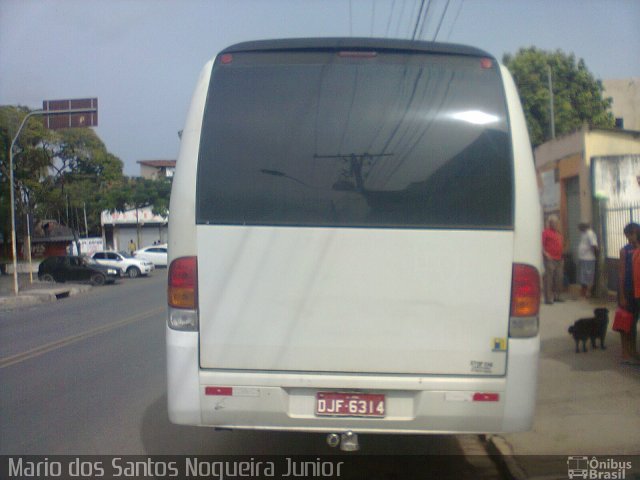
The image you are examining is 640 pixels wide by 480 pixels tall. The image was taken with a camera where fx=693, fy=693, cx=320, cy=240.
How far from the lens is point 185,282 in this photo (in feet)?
13.4

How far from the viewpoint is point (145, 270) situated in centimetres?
3697

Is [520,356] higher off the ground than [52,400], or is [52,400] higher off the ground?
[520,356]

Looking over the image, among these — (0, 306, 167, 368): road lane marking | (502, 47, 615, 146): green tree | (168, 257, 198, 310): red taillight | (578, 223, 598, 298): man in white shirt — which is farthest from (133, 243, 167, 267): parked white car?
(168, 257, 198, 310): red taillight

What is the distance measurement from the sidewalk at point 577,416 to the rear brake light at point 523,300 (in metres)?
1.42

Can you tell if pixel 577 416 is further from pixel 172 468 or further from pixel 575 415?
pixel 172 468

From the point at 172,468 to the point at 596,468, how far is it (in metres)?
3.12

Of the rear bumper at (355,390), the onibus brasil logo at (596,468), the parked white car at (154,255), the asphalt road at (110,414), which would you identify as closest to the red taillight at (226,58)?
the rear bumper at (355,390)

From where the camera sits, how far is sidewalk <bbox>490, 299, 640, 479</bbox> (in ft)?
17.2

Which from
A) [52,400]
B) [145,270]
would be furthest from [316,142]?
[145,270]

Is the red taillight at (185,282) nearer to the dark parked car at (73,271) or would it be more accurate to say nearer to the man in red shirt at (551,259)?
the man in red shirt at (551,259)

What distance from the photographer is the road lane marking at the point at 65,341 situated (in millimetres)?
Result: 10584

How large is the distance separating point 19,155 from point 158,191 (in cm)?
932

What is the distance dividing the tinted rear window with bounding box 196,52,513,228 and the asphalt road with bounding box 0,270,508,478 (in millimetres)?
2335

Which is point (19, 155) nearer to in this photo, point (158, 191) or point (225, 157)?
point (158, 191)
